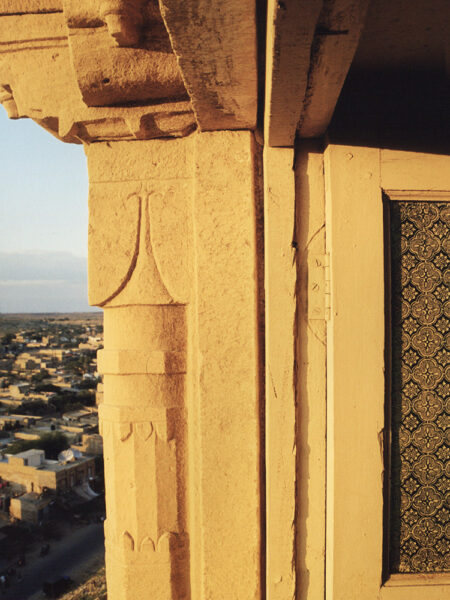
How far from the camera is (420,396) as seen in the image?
1722 mm

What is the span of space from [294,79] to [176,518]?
166 centimetres

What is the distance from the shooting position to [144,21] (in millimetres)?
1384

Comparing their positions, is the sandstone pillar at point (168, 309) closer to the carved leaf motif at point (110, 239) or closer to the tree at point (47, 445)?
the carved leaf motif at point (110, 239)

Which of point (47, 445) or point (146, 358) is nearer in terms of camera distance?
point (146, 358)

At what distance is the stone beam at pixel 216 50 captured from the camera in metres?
0.92

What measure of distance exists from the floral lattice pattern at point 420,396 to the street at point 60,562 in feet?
57.2

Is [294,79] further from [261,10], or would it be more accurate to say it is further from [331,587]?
[331,587]

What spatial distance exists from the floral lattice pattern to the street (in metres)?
17.4

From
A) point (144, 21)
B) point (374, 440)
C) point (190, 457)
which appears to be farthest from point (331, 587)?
point (144, 21)

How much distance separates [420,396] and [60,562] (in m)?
19.1

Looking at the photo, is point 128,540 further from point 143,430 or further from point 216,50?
point 216,50

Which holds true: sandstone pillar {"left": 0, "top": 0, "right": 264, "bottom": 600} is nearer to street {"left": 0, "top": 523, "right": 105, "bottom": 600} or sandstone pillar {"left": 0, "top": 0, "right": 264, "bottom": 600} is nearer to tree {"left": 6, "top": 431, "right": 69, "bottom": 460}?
street {"left": 0, "top": 523, "right": 105, "bottom": 600}

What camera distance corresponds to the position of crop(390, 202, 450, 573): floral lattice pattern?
1.72 m

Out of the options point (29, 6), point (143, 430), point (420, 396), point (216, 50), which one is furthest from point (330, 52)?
point (143, 430)
